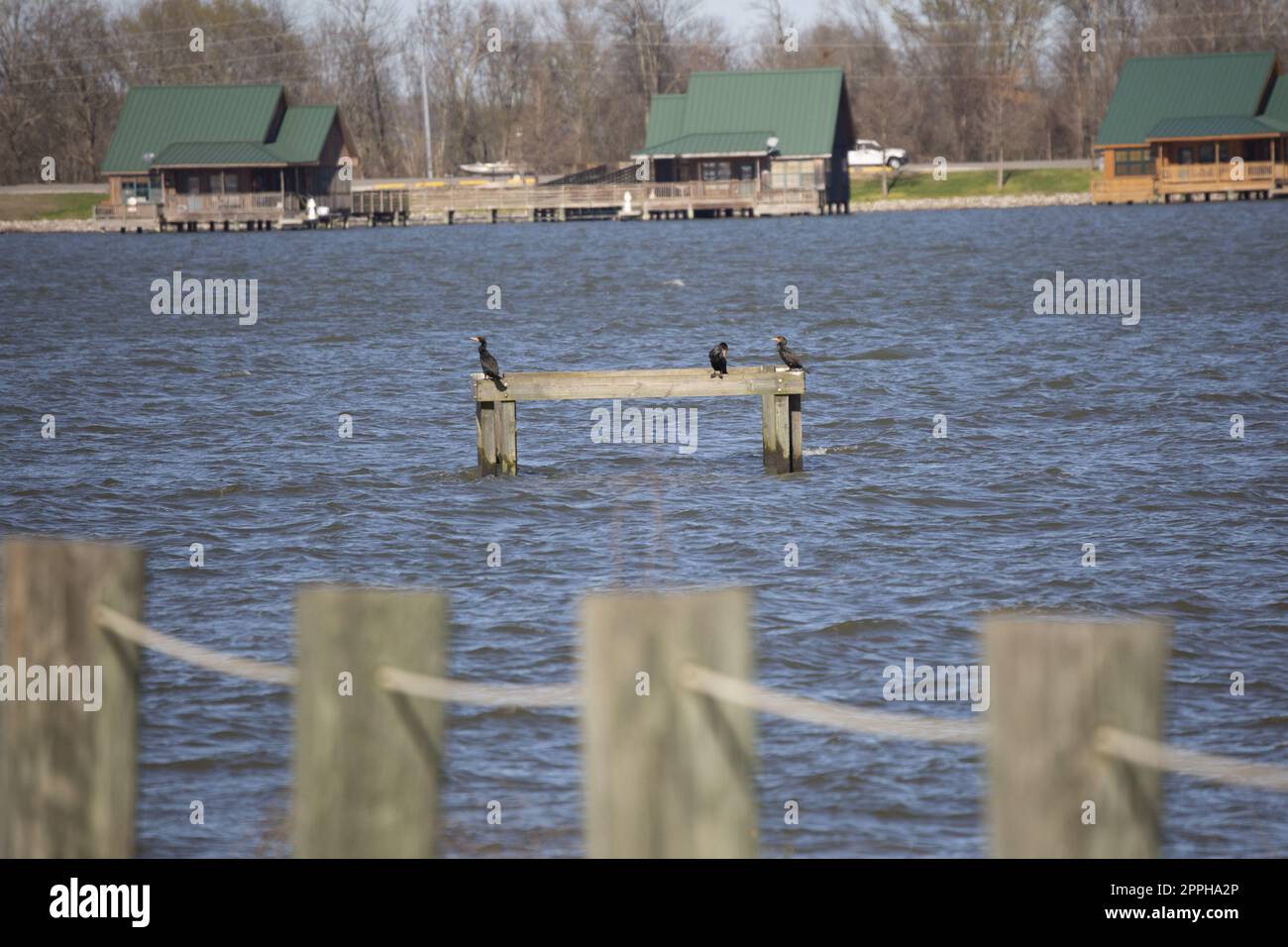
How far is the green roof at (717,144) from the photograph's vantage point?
313ft

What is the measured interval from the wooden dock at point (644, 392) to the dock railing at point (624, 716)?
12.2m

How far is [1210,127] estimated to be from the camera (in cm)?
9094

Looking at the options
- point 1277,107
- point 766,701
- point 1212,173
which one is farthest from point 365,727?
point 1277,107

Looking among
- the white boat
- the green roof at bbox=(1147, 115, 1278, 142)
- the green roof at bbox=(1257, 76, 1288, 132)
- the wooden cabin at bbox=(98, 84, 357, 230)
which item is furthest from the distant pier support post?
the white boat

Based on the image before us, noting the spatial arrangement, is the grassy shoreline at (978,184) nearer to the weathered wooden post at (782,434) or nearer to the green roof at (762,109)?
the green roof at (762,109)

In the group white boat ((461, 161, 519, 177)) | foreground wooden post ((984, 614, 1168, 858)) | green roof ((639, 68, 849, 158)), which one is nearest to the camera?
foreground wooden post ((984, 614, 1168, 858))

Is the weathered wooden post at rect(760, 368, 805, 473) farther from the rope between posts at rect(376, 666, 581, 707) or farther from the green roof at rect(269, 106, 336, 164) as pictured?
the green roof at rect(269, 106, 336, 164)

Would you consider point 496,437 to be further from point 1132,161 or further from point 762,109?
point 1132,161

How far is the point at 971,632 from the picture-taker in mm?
12242

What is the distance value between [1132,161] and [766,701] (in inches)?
3823

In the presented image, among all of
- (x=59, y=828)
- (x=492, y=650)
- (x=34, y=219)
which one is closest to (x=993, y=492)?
(x=492, y=650)

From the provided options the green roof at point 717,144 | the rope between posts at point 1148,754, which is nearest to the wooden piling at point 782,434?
the rope between posts at point 1148,754

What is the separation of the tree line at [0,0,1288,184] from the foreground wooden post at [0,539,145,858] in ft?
386

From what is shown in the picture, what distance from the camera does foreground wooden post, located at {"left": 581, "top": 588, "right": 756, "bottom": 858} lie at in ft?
12.6
